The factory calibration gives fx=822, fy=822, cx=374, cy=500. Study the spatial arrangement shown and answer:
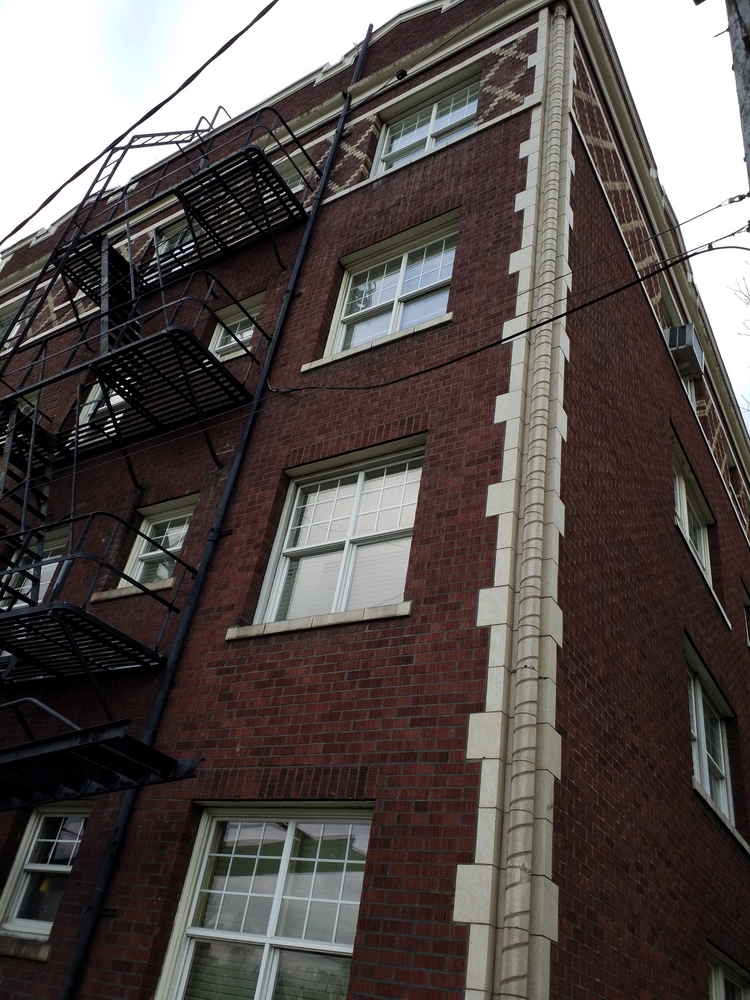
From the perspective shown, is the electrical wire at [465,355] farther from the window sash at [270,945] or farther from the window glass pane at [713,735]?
the window glass pane at [713,735]

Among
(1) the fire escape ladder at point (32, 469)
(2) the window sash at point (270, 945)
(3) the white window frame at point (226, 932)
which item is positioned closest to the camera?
(2) the window sash at point (270, 945)

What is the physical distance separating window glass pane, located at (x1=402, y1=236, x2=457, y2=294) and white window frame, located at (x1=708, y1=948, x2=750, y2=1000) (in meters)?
8.86

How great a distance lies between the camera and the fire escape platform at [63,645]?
802 cm

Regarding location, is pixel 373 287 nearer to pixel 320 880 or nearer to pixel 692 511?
pixel 692 511

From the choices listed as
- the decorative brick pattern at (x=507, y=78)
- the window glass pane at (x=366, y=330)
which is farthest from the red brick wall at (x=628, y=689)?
the window glass pane at (x=366, y=330)

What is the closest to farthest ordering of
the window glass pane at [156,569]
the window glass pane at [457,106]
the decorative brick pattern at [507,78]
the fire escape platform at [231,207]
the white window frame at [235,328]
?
the window glass pane at [156,569], the decorative brick pattern at [507,78], the fire escape platform at [231,207], the white window frame at [235,328], the window glass pane at [457,106]

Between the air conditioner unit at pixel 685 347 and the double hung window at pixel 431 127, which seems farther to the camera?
the air conditioner unit at pixel 685 347

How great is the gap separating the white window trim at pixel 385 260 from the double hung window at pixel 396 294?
15 mm

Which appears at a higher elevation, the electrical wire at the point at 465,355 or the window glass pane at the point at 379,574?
the electrical wire at the point at 465,355

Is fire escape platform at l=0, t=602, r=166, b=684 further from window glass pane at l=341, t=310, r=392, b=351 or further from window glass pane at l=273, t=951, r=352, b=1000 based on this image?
window glass pane at l=341, t=310, r=392, b=351

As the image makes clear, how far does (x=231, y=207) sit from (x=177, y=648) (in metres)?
8.06

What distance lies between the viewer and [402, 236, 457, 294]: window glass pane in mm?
11258

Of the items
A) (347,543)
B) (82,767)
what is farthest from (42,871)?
(347,543)

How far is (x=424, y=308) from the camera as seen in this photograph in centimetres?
1102
